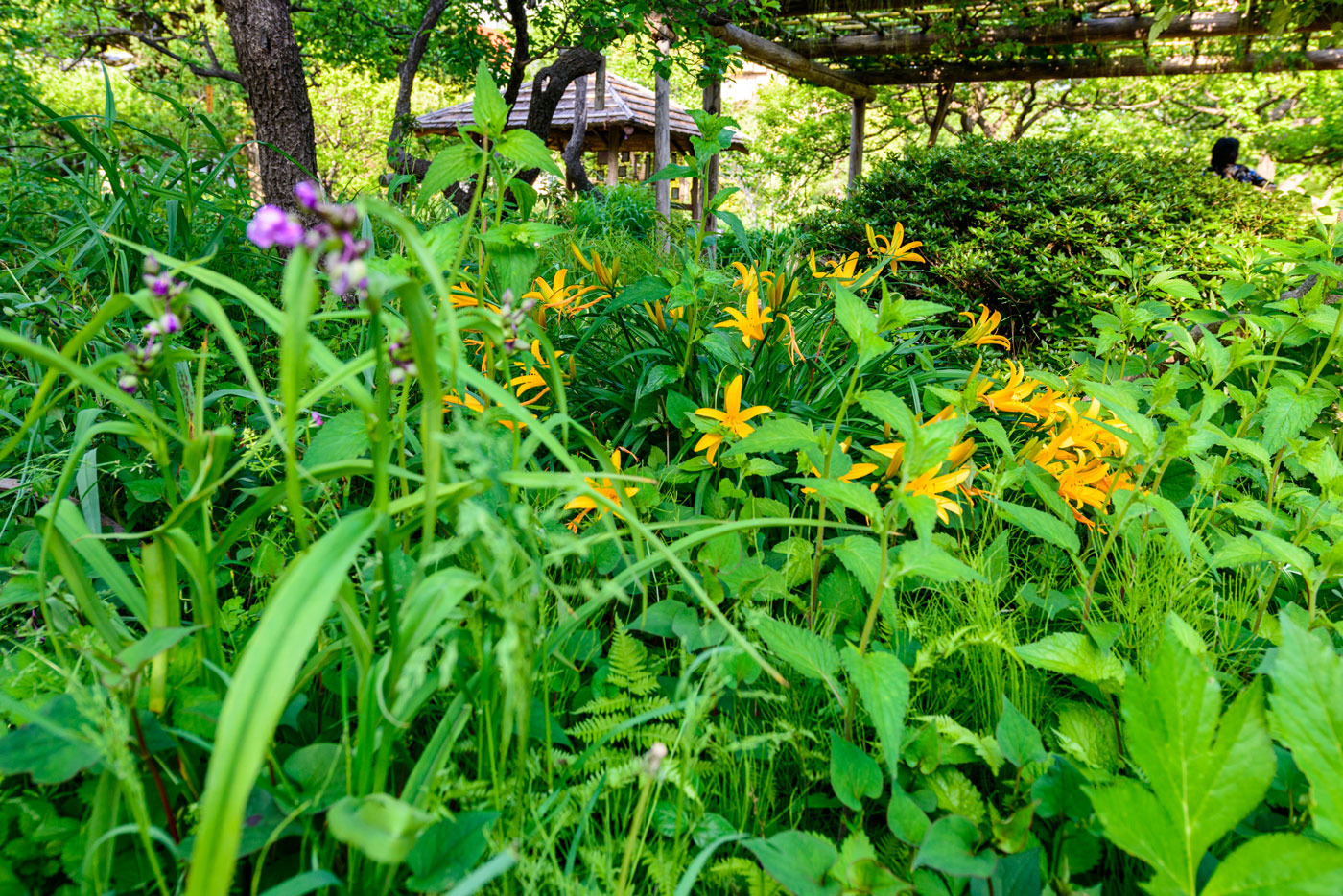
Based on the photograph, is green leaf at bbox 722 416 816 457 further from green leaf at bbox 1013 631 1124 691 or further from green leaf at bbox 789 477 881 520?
green leaf at bbox 1013 631 1124 691

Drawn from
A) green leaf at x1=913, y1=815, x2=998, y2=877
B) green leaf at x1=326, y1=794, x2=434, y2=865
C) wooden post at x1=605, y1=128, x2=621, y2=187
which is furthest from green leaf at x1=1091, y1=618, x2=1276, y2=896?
wooden post at x1=605, y1=128, x2=621, y2=187

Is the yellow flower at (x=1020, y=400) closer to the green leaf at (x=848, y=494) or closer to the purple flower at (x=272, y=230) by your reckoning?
the green leaf at (x=848, y=494)

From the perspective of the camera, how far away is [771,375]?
1.86 meters

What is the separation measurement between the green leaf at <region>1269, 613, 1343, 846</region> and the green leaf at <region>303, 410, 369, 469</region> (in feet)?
3.01

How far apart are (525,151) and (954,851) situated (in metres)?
1.05

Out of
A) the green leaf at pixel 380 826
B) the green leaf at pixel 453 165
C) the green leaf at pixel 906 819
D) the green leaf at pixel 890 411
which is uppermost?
the green leaf at pixel 453 165

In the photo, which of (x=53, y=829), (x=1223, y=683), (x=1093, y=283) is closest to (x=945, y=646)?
(x=1223, y=683)

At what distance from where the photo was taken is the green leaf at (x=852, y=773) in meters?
0.84

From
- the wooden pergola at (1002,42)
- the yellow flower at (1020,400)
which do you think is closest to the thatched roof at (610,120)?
the wooden pergola at (1002,42)

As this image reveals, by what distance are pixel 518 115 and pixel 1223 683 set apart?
1380 centimetres

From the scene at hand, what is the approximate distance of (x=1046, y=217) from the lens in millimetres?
3764

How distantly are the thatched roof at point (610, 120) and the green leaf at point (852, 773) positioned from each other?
12.7 m

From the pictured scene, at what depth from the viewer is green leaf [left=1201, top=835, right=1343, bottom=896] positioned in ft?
1.94

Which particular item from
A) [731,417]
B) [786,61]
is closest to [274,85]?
[731,417]
